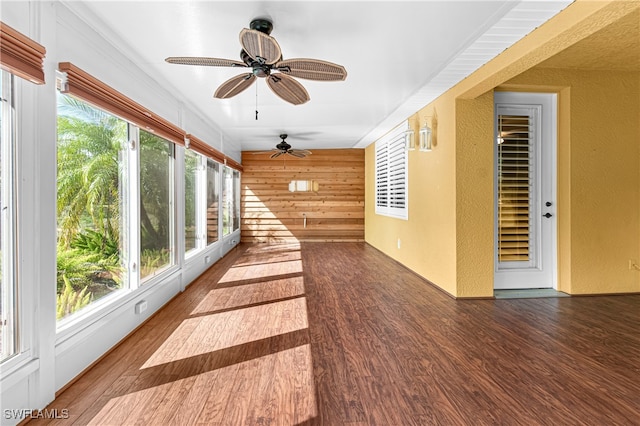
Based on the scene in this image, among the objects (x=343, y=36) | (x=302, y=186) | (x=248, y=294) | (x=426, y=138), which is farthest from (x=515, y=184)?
(x=302, y=186)

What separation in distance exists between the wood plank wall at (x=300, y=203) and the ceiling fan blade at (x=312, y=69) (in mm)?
6417

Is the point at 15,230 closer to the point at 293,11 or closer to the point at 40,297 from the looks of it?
the point at 40,297

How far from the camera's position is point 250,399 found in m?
1.95

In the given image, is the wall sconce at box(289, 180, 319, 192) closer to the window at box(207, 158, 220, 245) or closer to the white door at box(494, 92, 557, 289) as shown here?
the window at box(207, 158, 220, 245)

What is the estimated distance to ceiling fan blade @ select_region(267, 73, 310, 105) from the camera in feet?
9.09

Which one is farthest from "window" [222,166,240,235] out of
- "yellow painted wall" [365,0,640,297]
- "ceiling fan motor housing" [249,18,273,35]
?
"ceiling fan motor housing" [249,18,273,35]

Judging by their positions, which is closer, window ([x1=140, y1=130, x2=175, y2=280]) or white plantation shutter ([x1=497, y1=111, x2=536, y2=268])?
window ([x1=140, y1=130, x2=175, y2=280])

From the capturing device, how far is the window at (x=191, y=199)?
4723 mm

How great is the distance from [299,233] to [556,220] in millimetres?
6083

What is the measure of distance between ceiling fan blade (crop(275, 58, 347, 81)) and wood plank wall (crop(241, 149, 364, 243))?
253 inches

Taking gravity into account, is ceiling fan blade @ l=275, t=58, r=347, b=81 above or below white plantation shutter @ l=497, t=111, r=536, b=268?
above

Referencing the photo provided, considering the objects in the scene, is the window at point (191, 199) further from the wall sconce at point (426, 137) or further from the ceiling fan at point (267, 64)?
the wall sconce at point (426, 137)

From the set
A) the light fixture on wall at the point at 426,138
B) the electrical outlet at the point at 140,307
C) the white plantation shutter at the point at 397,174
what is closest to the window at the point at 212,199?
the electrical outlet at the point at 140,307

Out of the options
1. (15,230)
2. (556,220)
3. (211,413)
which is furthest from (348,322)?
(556,220)
